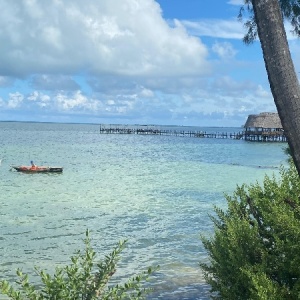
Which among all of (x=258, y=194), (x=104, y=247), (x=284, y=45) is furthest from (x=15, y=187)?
(x=284, y=45)

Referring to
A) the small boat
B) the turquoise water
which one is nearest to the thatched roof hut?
the turquoise water

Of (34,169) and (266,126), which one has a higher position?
(266,126)

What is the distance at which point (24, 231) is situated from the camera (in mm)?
17016

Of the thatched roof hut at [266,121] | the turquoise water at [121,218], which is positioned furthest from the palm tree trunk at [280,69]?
the thatched roof hut at [266,121]

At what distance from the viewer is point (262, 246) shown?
6.52 meters

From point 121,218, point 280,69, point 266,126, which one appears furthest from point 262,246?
point 266,126

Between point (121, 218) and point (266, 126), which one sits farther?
point (266, 126)

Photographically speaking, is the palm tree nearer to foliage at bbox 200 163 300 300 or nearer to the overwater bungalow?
foliage at bbox 200 163 300 300

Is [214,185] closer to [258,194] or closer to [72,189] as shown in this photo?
[72,189]

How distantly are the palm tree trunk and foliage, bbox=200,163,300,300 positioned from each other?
1.75m

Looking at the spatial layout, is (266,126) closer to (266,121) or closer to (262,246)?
(266,121)

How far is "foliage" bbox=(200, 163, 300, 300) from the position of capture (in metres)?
5.83

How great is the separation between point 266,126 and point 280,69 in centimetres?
8327

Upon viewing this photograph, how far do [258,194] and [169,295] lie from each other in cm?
430
